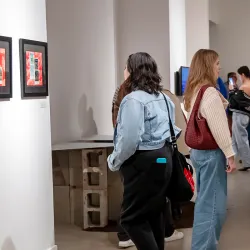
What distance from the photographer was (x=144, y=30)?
6.19m

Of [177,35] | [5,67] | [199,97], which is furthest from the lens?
[177,35]

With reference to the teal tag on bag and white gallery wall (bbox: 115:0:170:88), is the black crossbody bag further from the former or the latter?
white gallery wall (bbox: 115:0:170:88)

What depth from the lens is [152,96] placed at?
2.97 meters

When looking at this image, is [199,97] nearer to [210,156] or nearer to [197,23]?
[210,156]

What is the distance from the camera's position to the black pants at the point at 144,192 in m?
2.92

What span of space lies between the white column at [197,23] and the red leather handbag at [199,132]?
13.5 feet

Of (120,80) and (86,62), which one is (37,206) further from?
(120,80)

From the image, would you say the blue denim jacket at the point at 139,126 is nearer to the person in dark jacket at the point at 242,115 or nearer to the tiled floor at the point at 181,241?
the tiled floor at the point at 181,241

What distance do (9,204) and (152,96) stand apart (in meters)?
1.14

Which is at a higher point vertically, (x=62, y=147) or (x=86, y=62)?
(x=86, y=62)

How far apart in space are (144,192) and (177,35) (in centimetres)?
399

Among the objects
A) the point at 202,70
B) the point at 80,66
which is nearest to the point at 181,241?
the point at 202,70

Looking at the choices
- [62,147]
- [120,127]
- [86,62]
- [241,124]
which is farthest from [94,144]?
[241,124]

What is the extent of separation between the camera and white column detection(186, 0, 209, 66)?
23.9ft
